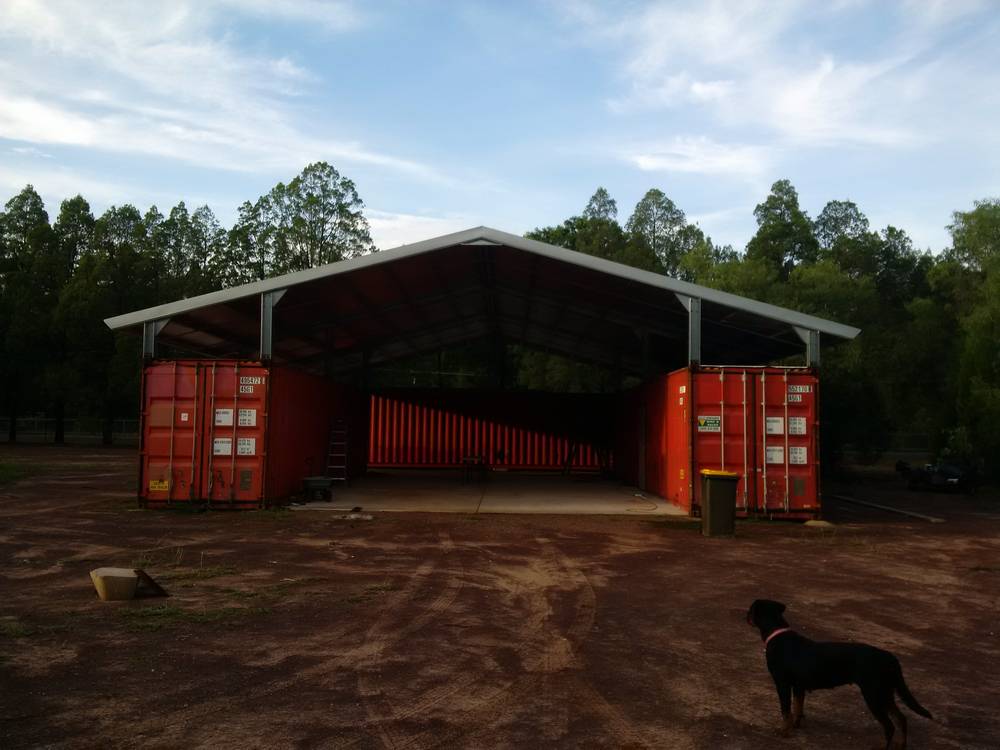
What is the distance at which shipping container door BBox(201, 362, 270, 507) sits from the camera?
A: 1561cm

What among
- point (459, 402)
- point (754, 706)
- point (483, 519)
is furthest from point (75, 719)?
point (459, 402)

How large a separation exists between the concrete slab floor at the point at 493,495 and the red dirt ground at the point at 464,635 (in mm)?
3223

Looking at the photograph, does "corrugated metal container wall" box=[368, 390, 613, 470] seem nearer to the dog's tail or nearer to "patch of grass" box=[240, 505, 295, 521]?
"patch of grass" box=[240, 505, 295, 521]

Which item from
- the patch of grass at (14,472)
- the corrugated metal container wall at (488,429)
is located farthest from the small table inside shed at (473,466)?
the patch of grass at (14,472)

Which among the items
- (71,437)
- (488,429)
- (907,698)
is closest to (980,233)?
(488,429)

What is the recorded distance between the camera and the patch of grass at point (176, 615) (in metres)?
7.07

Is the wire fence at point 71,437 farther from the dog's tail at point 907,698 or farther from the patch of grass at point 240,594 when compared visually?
the dog's tail at point 907,698

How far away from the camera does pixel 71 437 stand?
164 ft

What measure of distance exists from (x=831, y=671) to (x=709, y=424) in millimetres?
11311

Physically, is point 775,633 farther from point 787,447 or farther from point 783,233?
point 783,233

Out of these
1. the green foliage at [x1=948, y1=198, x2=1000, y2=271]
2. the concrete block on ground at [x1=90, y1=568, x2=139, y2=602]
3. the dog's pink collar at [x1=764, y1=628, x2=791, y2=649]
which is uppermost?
the green foliage at [x1=948, y1=198, x2=1000, y2=271]

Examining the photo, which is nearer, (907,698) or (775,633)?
(907,698)

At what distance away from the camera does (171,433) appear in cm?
1553

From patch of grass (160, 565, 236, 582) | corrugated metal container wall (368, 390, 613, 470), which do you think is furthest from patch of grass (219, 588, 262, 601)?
corrugated metal container wall (368, 390, 613, 470)
